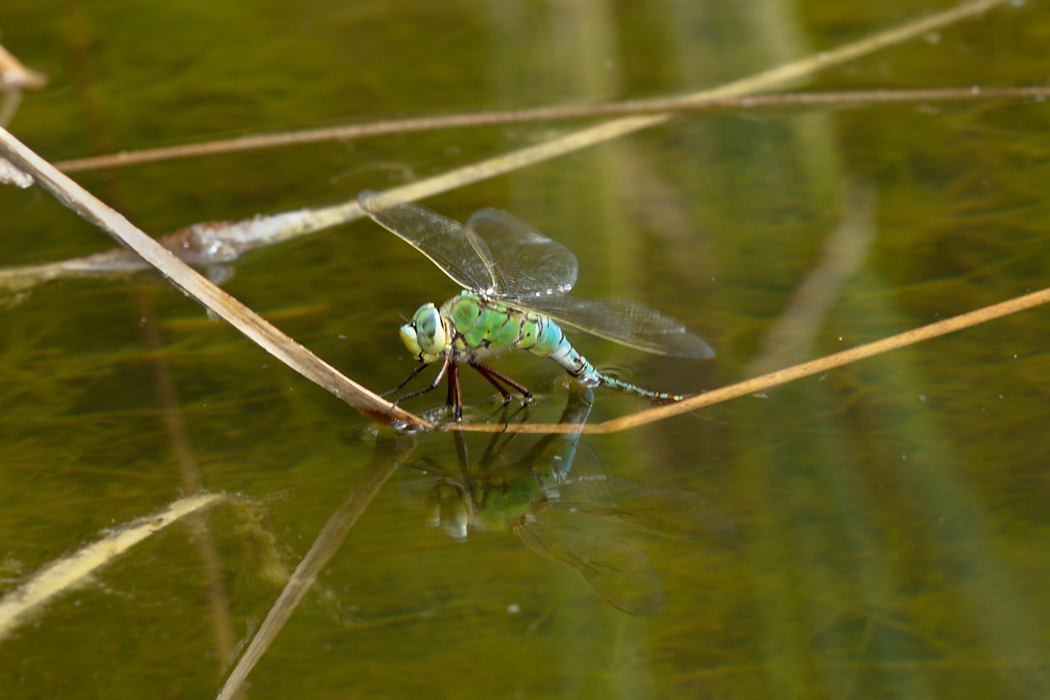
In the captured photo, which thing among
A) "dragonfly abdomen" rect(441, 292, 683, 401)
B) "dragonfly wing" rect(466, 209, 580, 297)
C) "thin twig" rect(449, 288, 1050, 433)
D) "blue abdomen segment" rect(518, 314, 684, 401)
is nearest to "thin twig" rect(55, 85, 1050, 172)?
"dragonfly wing" rect(466, 209, 580, 297)

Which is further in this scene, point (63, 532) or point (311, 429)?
point (311, 429)

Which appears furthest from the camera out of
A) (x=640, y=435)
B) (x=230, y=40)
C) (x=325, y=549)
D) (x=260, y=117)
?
(x=230, y=40)

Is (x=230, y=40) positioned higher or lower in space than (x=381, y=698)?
higher

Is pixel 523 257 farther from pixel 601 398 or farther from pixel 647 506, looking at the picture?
pixel 647 506

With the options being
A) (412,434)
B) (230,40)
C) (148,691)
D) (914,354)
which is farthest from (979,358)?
(230,40)

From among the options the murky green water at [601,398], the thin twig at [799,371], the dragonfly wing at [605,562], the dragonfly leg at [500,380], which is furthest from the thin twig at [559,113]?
the dragonfly wing at [605,562]

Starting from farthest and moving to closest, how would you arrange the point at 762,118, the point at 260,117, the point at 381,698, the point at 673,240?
the point at 260,117 < the point at 762,118 < the point at 673,240 < the point at 381,698

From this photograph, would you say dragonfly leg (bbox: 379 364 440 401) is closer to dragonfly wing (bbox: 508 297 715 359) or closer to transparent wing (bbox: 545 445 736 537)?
dragonfly wing (bbox: 508 297 715 359)

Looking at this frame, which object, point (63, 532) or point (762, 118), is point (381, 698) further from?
point (762, 118)
